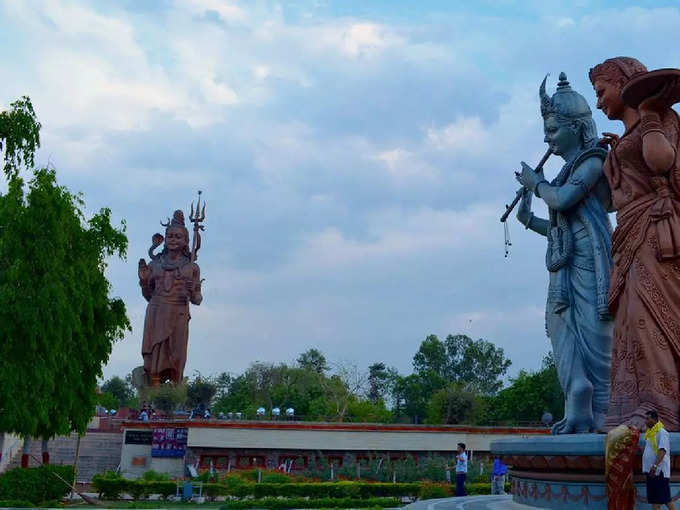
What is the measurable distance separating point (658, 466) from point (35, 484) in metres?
13.2

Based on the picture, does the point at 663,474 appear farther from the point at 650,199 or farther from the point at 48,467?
the point at 48,467

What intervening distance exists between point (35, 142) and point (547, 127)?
8.00 m

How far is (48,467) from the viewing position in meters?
15.1

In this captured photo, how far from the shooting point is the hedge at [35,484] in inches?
547

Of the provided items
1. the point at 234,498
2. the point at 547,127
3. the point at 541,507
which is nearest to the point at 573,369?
the point at 541,507

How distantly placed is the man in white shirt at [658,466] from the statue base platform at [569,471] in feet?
0.51

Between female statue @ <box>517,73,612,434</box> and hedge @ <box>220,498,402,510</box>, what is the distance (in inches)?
348

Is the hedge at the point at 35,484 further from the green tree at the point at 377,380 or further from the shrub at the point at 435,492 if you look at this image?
the green tree at the point at 377,380

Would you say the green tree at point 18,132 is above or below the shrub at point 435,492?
above

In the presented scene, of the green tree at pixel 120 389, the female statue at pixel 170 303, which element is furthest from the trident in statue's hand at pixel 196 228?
the green tree at pixel 120 389

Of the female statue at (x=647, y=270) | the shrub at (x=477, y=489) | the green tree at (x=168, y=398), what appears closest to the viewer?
the female statue at (x=647, y=270)

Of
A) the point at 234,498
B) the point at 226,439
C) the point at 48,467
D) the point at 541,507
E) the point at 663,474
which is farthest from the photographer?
the point at 226,439

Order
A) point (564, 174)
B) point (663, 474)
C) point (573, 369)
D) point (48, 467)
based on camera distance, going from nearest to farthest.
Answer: point (663, 474) < point (573, 369) < point (564, 174) < point (48, 467)

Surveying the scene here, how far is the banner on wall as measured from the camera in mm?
22922
